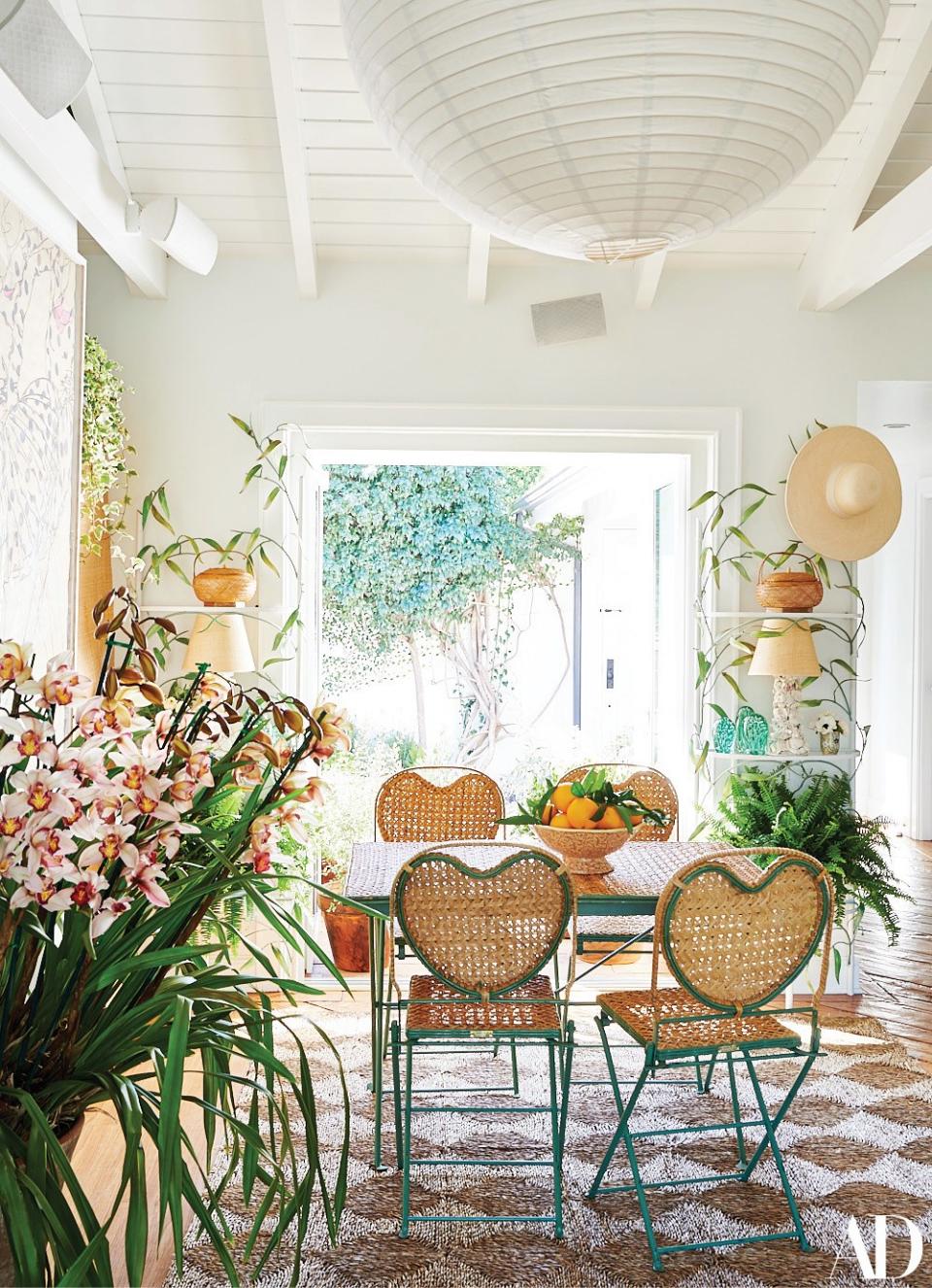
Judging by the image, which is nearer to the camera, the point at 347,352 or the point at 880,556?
the point at 347,352

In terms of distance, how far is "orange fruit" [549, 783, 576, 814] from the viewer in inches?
113

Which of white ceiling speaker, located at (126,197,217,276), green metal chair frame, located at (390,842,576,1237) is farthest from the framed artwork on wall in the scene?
green metal chair frame, located at (390,842,576,1237)

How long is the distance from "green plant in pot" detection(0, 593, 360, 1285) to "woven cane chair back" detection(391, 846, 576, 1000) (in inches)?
36.9

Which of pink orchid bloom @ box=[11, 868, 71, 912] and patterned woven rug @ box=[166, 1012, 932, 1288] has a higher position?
pink orchid bloom @ box=[11, 868, 71, 912]

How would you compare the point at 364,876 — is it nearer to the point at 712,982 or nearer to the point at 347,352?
the point at 712,982

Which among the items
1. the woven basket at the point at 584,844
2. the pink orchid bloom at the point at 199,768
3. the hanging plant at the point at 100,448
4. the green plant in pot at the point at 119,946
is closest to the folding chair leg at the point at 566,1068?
the woven basket at the point at 584,844

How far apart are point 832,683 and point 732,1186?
2115 mm

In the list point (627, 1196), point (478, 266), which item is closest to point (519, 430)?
point (478, 266)

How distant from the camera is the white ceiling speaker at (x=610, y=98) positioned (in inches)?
46.2

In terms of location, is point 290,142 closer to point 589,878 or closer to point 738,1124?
point 589,878

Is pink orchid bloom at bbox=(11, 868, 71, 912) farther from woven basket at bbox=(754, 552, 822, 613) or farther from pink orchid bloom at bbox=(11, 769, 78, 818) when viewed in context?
woven basket at bbox=(754, 552, 822, 613)

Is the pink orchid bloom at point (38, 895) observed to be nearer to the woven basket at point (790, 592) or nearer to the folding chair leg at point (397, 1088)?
the folding chair leg at point (397, 1088)

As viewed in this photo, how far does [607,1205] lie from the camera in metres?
2.56

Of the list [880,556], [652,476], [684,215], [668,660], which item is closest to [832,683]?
[668,660]
